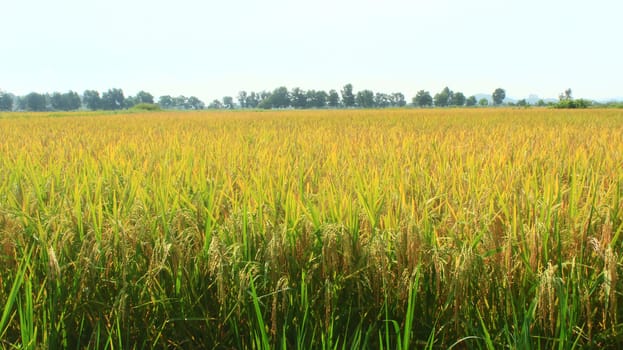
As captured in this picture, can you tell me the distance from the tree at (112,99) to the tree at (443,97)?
96482mm

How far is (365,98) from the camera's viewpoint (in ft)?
436

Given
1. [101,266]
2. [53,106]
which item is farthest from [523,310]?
[53,106]

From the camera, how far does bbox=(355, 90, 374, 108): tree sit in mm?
133375

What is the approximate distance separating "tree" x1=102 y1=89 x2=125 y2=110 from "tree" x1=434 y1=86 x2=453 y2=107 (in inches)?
3799

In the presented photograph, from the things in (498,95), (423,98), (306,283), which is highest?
(498,95)

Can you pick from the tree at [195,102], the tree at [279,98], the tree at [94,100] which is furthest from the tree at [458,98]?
the tree at [94,100]

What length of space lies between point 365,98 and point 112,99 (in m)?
77.2

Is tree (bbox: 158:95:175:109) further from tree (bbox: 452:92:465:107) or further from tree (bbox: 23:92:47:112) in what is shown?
tree (bbox: 452:92:465:107)

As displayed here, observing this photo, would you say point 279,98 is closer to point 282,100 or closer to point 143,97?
point 282,100

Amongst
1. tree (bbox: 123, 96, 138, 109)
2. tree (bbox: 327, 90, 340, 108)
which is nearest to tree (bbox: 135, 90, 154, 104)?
tree (bbox: 123, 96, 138, 109)

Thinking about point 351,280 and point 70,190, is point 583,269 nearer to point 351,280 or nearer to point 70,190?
point 351,280

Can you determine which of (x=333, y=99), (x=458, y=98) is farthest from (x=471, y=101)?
(x=333, y=99)

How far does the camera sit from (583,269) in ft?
4.83

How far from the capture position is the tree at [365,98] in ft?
438
